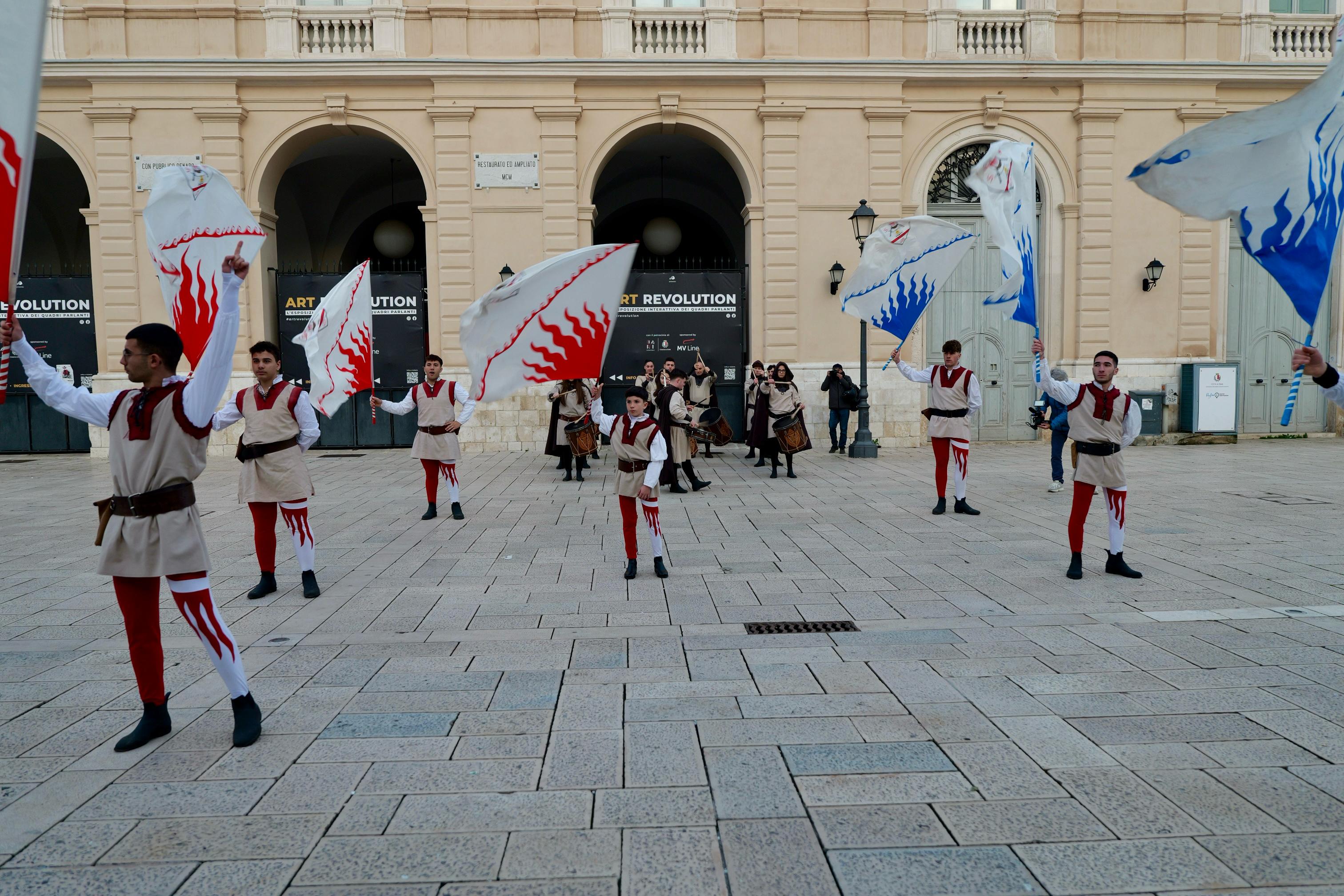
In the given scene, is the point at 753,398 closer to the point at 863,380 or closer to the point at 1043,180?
the point at 863,380

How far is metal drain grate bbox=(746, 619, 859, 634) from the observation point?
18.0 ft

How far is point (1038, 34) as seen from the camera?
17.8 meters

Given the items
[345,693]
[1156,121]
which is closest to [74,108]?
[345,693]

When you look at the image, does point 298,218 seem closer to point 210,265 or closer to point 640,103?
point 640,103

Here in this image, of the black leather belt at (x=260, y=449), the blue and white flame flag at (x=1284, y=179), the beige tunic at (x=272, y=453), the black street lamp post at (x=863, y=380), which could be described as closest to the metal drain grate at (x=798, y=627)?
the blue and white flame flag at (x=1284, y=179)

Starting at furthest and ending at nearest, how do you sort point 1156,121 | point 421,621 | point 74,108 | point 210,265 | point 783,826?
1. point 1156,121
2. point 74,108
3. point 421,621
4. point 210,265
5. point 783,826

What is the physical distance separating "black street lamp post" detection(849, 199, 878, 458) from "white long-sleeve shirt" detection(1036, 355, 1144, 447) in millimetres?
8382

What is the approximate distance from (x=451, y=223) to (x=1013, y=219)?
1296 centimetres

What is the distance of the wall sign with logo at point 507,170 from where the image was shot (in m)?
17.5

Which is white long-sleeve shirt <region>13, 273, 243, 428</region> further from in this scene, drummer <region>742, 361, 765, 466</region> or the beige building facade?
the beige building facade

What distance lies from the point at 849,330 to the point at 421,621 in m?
13.5

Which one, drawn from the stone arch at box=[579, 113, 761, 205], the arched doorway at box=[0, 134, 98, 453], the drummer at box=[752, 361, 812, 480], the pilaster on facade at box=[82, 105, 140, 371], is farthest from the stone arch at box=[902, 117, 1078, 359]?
the arched doorway at box=[0, 134, 98, 453]

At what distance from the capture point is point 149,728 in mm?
3916

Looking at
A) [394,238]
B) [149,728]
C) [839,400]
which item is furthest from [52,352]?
[149,728]
